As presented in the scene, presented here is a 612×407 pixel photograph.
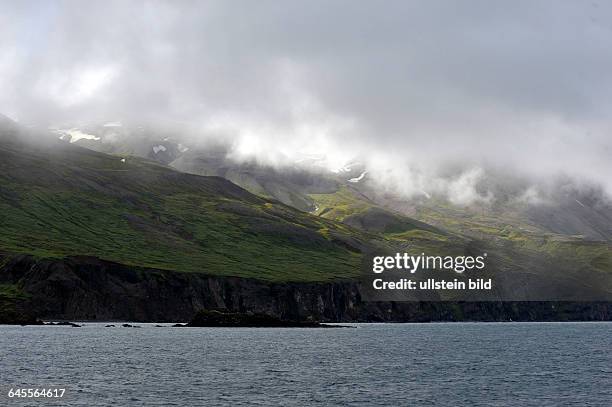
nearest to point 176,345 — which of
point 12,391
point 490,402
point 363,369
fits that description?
point 363,369

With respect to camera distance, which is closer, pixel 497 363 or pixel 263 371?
pixel 263 371

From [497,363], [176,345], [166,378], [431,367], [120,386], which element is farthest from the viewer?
[176,345]

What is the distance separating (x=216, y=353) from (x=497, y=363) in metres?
47.7

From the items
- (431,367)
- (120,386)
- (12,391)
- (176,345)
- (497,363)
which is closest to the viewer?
(12,391)

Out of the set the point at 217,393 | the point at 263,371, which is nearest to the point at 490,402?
the point at 217,393

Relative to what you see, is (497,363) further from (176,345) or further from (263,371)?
(176,345)

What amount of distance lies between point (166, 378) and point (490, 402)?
40.0 m

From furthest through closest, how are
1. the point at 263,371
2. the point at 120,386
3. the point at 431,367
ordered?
1. the point at 431,367
2. the point at 263,371
3. the point at 120,386

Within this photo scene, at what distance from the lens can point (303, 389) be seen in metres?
89.1

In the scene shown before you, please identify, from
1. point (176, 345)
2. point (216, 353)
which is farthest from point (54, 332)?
point (216, 353)

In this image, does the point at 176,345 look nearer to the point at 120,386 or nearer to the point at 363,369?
the point at 363,369

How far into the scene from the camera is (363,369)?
113m

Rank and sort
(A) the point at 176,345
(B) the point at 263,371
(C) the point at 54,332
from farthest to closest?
(C) the point at 54,332, (A) the point at 176,345, (B) the point at 263,371

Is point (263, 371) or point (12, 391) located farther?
point (263, 371)
